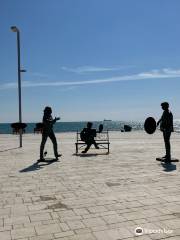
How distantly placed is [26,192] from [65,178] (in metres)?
1.73

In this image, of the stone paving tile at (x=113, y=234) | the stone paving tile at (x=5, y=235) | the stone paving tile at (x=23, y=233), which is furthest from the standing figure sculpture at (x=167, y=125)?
the stone paving tile at (x=5, y=235)

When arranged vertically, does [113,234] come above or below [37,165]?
below

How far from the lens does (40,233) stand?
4.82 meters

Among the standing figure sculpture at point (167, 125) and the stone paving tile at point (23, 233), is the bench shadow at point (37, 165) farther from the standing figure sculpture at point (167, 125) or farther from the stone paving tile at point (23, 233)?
the stone paving tile at point (23, 233)

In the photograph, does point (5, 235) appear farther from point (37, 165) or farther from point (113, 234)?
point (37, 165)

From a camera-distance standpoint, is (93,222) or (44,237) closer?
(44,237)

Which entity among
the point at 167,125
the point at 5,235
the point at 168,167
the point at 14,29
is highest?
the point at 14,29

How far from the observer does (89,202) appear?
21.2ft

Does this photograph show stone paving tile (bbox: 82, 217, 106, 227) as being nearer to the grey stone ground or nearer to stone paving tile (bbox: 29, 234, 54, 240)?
the grey stone ground

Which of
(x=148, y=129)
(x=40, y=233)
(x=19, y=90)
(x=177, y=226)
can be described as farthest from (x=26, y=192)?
(x=19, y=90)

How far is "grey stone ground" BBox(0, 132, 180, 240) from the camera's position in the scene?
4.88m

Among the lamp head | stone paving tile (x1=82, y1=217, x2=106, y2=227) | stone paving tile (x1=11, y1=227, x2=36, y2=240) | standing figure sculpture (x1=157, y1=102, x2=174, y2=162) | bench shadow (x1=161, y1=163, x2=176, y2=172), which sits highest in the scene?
the lamp head

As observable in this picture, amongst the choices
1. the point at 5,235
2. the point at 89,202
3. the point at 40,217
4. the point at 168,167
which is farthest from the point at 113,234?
the point at 168,167

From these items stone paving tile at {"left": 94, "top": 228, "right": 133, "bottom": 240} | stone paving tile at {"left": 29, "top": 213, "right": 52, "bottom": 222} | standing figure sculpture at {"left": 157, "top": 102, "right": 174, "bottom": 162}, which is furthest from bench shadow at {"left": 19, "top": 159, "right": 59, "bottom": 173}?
stone paving tile at {"left": 94, "top": 228, "right": 133, "bottom": 240}
